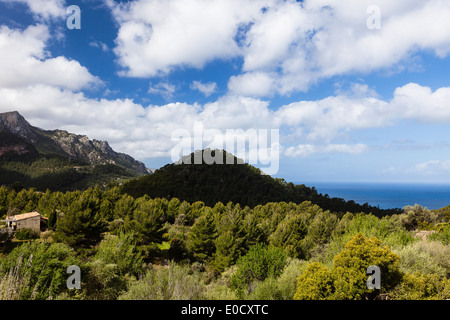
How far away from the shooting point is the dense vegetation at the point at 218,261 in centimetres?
1377

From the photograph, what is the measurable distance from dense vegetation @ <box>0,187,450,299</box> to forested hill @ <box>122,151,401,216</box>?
1438 inches

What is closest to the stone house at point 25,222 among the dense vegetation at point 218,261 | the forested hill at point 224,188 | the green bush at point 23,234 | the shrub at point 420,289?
the dense vegetation at point 218,261

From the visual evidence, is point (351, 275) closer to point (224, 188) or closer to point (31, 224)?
point (31, 224)

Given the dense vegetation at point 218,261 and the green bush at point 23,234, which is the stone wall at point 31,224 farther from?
the green bush at point 23,234

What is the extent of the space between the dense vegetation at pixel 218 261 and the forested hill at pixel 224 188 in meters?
36.5

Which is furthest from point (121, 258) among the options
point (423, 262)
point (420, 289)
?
point (423, 262)

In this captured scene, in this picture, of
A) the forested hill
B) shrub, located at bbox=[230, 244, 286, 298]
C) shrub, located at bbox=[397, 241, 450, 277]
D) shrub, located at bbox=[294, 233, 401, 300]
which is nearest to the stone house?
shrub, located at bbox=[230, 244, 286, 298]

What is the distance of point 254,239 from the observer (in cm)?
3472

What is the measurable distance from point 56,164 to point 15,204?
13079cm

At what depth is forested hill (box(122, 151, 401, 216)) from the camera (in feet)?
272

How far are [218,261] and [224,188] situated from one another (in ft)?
205
